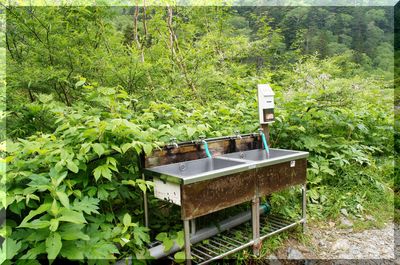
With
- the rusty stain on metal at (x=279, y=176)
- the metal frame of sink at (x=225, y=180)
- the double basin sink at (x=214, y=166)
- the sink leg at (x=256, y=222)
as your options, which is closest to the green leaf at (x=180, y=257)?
the metal frame of sink at (x=225, y=180)

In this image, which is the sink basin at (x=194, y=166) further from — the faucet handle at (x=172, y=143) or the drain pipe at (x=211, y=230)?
the drain pipe at (x=211, y=230)

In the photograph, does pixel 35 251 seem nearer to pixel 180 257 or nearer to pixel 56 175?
pixel 56 175

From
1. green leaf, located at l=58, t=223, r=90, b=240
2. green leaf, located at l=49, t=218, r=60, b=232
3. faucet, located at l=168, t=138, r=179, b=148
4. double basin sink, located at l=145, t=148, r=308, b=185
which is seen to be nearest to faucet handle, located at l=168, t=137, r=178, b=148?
faucet, located at l=168, t=138, r=179, b=148

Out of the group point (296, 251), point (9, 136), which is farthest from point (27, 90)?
point (296, 251)

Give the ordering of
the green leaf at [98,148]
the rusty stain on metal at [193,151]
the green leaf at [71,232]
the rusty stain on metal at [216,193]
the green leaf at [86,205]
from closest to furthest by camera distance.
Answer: the green leaf at [71,232] < the green leaf at [86,205] < the green leaf at [98,148] < the rusty stain on metal at [216,193] < the rusty stain on metal at [193,151]

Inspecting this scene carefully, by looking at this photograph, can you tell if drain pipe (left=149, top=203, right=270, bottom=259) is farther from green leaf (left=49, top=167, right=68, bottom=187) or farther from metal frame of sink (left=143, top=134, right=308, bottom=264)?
green leaf (left=49, top=167, right=68, bottom=187)

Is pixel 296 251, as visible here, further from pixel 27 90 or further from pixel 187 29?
pixel 187 29

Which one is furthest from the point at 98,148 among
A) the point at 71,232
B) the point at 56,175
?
the point at 71,232

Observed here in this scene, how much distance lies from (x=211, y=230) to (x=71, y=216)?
136 cm

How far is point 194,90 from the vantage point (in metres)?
5.25

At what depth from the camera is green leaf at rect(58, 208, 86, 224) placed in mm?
1669

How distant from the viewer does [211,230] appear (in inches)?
106

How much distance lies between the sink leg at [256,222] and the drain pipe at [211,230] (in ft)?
1.07

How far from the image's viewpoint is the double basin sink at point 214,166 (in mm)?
→ 2197
